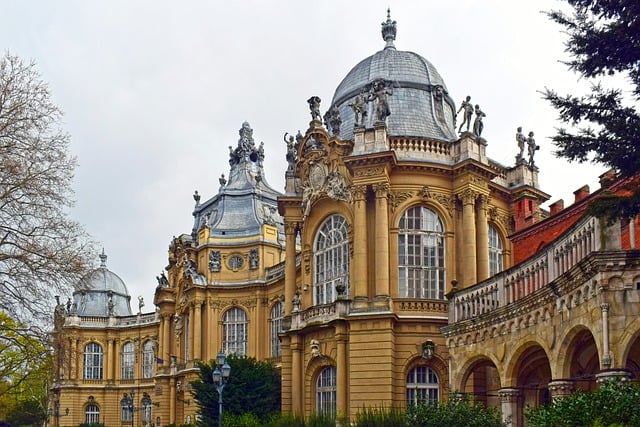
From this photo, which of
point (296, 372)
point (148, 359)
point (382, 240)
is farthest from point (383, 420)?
point (148, 359)

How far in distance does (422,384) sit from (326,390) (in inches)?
165

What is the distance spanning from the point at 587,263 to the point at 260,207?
47222 millimetres

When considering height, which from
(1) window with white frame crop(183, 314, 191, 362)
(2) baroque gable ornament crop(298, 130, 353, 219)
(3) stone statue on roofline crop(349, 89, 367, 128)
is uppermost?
(3) stone statue on roofline crop(349, 89, 367, 128)

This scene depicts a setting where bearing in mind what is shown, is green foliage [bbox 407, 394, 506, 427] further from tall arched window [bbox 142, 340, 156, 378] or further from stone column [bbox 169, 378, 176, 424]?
tall arched window [bbox 142, 340, 156, 378]

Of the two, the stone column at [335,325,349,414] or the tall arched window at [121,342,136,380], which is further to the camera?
the tall arched window at [121,342,136,380]

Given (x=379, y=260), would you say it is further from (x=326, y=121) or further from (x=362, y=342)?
(x=326, y=121)

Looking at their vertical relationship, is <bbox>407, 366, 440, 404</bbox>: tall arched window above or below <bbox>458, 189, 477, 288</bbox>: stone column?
below

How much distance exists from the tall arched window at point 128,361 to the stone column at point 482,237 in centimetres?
5134

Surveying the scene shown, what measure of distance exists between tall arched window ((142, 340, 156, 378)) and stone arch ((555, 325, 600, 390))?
200 ft

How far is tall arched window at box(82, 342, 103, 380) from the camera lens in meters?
81.0

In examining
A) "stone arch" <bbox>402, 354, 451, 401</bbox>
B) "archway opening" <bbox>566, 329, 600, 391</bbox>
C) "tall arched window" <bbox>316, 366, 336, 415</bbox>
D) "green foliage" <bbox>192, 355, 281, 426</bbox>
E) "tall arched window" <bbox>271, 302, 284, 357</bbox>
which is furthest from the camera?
"tall arched window" <bbox>271, 302, 284, 357</bbox>

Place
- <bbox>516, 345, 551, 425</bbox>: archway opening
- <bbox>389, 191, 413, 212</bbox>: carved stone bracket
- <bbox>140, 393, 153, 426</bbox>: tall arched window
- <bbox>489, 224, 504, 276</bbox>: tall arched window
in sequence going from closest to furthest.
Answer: <bbox>516, 345, 551, 425</bbox>: archway opening
<bbox>389, 191, 413, 212</bbox>: carved stone bracket
<bbox>489, 224, 504, 276</bbox>: tall arched window
<bbox>140, 393, 153, 426</bbox>: tall arched window

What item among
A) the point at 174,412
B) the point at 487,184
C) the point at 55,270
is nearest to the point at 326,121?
the point at 487,184

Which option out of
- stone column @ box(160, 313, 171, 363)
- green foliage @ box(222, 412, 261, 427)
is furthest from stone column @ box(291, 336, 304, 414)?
stone column @ box(160, 313, 171, 363)
